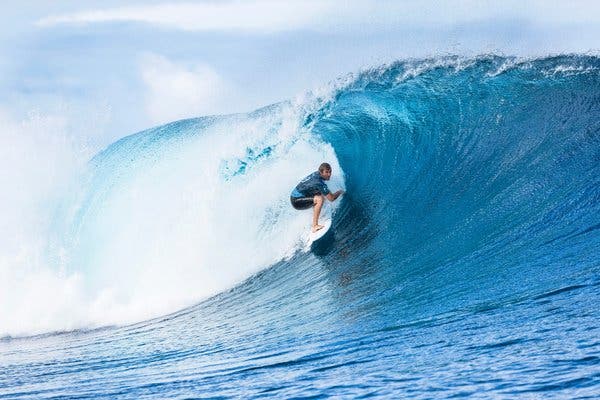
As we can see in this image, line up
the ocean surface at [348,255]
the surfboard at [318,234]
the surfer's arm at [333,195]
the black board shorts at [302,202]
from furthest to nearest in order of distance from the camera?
the black board shorts at [302,202], the surfer's arm at [333,195], the surfboard at [318,234], the ocean surface at [348,255]

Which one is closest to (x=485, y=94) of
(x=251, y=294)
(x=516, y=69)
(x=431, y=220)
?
(x=516, y=69)

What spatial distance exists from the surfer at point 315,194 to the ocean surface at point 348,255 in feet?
1.24

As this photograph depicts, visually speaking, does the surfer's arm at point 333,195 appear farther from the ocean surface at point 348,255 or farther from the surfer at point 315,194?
the ocean surface at point 348,255

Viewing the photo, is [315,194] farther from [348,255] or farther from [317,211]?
[348,255]

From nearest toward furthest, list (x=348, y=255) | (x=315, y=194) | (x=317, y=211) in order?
(x=348, y=255)
(x=317, y=211)
(x=315, y=194)

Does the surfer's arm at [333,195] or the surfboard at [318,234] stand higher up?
the surfer's arm at [333,195]

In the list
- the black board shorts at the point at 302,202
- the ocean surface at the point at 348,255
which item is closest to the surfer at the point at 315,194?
the black board shorts at the point at 302,202

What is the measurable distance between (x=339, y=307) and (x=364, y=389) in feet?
8.99

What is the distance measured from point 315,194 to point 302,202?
0.74ft

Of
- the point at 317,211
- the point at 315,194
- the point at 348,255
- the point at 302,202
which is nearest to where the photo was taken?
the point at 348,255

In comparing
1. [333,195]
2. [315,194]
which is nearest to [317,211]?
[315,194]

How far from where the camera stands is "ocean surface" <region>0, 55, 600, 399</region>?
4930 millimetres

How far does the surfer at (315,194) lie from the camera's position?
10.1 metres

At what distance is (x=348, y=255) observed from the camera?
932 centimetres
